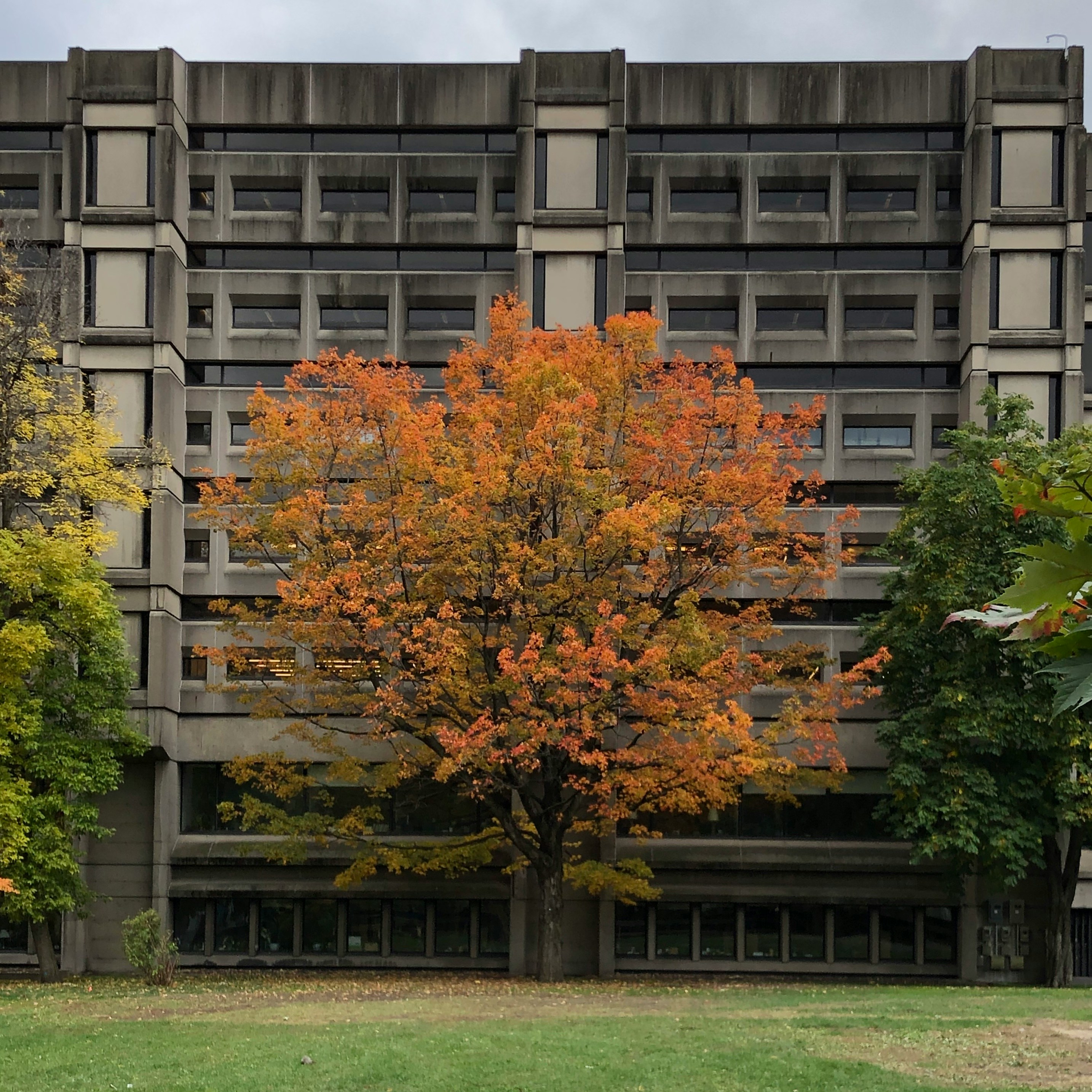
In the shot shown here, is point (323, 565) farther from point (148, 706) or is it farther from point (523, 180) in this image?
point (523, 180)

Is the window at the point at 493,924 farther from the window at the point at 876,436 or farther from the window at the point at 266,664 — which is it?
the window at the point at 876,436

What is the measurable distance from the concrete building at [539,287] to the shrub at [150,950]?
9.19 metres

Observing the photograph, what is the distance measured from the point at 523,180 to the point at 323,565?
50.4 feet

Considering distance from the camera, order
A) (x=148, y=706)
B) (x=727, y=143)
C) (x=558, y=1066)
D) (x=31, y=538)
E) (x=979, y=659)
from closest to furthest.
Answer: (x=558, y=1066)
(x=31, y=538)
(x=979, y=659)
(x=148, y=706)
(x=727, y=143)

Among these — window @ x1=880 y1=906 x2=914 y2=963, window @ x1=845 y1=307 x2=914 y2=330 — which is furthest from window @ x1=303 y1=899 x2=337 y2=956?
window @ x1=845 y1=307 x2=914 y2=330

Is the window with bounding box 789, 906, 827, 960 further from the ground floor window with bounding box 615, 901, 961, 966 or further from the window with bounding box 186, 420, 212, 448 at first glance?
the window with bounding box 186, 420, 212, 448

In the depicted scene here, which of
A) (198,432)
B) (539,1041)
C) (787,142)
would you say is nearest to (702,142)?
(787,142)

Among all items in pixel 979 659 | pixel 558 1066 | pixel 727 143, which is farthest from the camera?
pixel 727 143

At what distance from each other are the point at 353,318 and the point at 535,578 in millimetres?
11501

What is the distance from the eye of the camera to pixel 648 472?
1355 inches

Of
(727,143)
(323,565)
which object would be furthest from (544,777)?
(727,143)

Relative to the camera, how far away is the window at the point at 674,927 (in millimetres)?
41844

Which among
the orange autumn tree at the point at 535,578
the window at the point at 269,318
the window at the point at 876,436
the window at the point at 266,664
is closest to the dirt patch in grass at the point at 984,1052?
the orange autumn tree at the point at 535,578

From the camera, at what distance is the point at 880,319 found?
44500 mm
